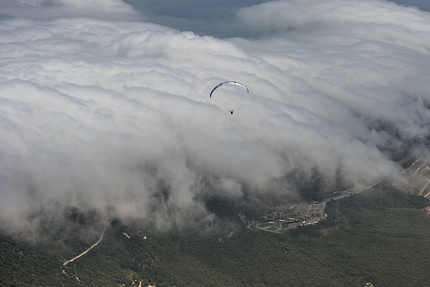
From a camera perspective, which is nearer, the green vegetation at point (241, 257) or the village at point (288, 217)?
the green vegetation at point (241, 257)

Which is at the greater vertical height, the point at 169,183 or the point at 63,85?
the point at 63,85

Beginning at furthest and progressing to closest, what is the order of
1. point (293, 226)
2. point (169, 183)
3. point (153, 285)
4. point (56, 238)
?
point (169, 183) → point (293, 226) → point (56, 238) → point (153, 285)

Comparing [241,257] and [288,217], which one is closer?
[241,257]

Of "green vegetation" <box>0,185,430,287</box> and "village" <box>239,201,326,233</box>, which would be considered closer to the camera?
"green vegetation" <box>0,185,430,287</box>

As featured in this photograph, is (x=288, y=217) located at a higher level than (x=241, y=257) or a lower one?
lower

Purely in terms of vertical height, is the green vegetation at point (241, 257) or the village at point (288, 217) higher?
the green vegetation at point (241, 257)

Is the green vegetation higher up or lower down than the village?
higher up

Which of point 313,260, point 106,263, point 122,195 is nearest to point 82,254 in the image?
point 106,263

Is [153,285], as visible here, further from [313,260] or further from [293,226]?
[293,226]
